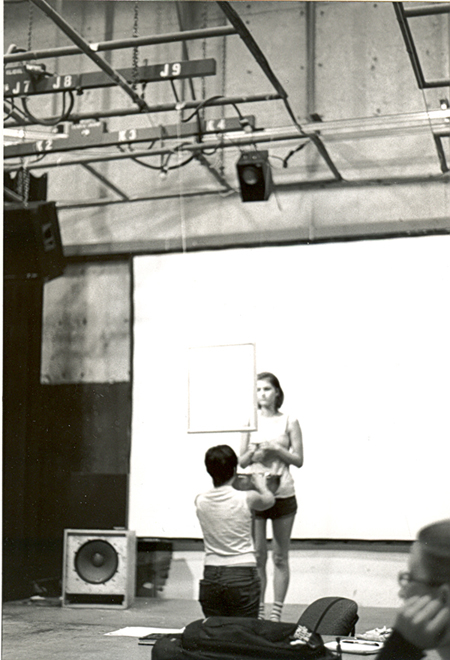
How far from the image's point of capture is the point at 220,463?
1.96 meters

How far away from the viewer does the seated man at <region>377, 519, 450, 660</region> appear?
4.66 ft

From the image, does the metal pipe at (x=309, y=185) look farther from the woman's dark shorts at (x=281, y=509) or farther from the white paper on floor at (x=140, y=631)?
the white paper on floor at (x=140, y=631)

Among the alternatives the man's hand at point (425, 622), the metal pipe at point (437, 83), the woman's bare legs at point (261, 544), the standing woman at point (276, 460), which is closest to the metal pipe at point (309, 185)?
the metal pipe at point (437, 83)

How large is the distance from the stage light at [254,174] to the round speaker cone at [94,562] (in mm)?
933

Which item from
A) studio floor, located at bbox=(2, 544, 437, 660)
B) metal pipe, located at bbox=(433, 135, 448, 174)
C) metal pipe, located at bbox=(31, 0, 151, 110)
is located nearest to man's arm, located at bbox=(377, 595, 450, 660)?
studio floor, located at bbox=(2, 544, 437, 660)

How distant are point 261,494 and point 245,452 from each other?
12 centimetres

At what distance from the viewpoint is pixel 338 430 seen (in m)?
1.94

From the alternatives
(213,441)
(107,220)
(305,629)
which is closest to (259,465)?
(213,441)

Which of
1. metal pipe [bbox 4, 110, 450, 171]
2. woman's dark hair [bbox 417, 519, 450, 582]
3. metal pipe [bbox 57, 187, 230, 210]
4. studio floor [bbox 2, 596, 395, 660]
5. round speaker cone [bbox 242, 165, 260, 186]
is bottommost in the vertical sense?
studio floor [bbox 2, 596, 395, 660]

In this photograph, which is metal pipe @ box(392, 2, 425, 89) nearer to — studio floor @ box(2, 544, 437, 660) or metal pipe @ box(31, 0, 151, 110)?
metal pipe @ box(31, 0, 151, 110)

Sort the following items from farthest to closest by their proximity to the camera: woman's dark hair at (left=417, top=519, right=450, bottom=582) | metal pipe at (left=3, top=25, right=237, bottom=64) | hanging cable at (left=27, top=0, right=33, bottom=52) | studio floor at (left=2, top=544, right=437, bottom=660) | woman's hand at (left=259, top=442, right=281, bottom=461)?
hanging cable at (left=27, top=0, right=33, bottom=52) < metal pipe at (left=3, top=25, right=237, bottom=64) < woman's hand at (left=259, top=442, right=281, bottom=461) < studio floor at (left=2, top=544, right=437, bottom=660) < woman's dark hair at (left=417, top=519, right=450, bottom=582)

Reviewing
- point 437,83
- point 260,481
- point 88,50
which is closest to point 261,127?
point 437,83

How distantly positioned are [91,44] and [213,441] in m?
1.12

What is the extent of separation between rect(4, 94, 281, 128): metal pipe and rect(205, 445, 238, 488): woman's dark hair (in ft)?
2.86
